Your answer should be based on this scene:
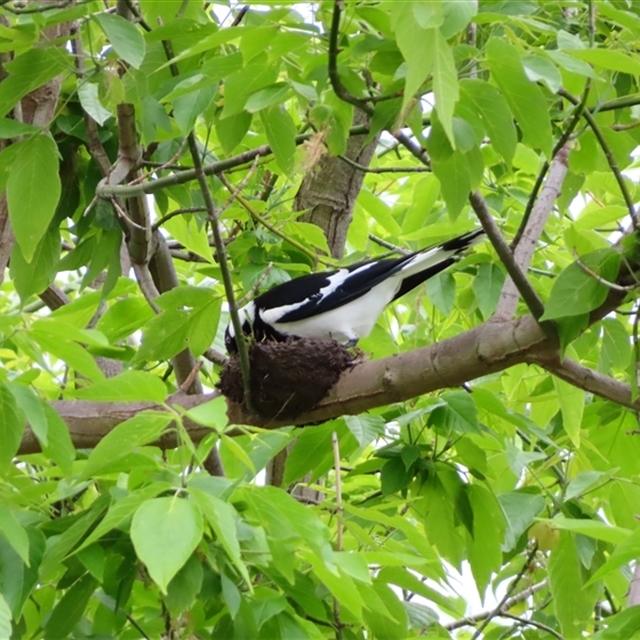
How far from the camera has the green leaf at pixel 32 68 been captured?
196cm

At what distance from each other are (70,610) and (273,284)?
4.49 ft

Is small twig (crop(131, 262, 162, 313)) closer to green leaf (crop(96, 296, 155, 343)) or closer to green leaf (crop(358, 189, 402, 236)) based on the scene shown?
green leaf (crop(96, 296, 155, 343))

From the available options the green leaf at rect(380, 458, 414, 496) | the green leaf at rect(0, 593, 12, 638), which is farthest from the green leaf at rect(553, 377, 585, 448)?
the green leaf at rect(0, 593, 12, 638)

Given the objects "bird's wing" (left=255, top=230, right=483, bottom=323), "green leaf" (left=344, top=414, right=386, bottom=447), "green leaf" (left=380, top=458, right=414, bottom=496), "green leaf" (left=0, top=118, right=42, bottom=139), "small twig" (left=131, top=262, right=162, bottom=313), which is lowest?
"green leaf" (left=380, top=458, right=414, bottom=496)

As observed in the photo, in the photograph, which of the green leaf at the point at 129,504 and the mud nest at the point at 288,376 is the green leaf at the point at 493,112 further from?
the mud nest at the point at 288,376

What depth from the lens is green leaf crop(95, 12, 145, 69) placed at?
5.78 feet

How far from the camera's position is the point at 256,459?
190 centimetres

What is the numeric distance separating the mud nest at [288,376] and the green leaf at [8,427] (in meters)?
0.90

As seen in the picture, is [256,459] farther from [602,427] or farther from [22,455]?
[602,427]

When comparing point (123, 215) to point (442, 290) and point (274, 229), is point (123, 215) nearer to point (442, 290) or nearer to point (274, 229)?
point (274, 229)

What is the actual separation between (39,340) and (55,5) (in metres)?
0.80

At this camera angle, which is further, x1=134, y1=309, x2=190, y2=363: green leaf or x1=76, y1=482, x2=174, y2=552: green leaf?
x1=134, y1=309, x2=190, y2=363: green leaf

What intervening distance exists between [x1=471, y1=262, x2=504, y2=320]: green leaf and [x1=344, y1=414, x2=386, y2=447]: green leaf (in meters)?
0.42

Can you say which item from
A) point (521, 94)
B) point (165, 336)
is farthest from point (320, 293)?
point (521, 94)
